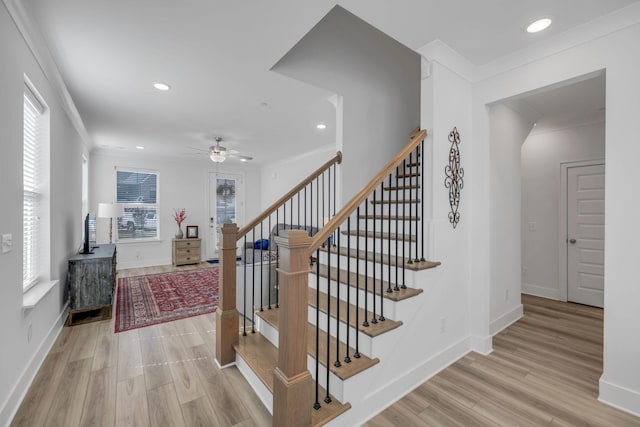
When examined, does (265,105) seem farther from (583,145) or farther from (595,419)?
(583,145)

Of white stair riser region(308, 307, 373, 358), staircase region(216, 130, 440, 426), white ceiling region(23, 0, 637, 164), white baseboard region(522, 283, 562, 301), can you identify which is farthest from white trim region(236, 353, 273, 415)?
white baseboard region(522, 283, 562, 301)

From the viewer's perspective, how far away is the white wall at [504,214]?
2850 millimetres

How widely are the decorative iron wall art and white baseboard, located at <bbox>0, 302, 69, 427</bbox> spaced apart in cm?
325

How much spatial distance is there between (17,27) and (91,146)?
4.34m

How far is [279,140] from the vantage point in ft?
17.4

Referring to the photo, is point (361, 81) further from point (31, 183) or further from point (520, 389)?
point (31, 183)

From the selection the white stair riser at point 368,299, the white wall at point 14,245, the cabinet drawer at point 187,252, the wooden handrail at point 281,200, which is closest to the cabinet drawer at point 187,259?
the cabinet drawer at point 187,252

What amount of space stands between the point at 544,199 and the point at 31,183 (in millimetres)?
6153

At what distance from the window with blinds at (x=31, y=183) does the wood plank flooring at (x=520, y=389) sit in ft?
9.87

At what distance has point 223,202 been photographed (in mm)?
7625

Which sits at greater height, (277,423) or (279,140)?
(279,140)

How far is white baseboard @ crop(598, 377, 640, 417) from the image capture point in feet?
6.01

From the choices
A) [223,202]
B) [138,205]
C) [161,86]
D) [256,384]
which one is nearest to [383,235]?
[256,384]

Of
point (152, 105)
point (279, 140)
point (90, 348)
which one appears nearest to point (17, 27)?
point (152, 105)
